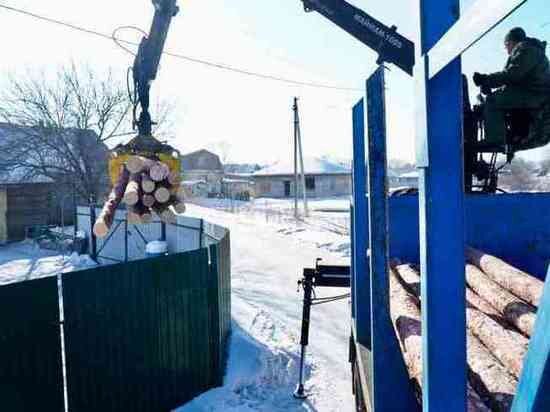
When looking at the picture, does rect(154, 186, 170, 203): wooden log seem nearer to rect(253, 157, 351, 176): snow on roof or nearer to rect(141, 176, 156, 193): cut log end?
rect(141, 176, 156, 193): cut log end

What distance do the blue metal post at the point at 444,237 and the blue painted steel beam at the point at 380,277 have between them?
917 mm

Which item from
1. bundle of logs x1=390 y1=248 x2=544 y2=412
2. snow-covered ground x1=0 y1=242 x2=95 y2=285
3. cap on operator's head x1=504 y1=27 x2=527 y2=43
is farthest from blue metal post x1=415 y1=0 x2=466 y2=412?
snow-covered ground x1=0 y1=242 x2=95 y2=285

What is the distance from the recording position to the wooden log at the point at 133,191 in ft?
12.0

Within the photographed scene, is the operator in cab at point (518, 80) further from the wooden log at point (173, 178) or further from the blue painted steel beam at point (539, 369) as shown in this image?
the blue painted steel beam at point (539, 369)

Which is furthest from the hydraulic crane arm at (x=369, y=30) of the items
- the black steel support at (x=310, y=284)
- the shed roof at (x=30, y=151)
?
the shed roof at (x=30, y=151)

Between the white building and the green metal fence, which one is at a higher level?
the white building

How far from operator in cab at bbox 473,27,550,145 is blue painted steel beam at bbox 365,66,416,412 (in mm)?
1540

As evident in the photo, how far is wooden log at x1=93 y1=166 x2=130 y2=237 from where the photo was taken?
135 inches

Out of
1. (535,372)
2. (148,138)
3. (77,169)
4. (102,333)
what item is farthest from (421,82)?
(77,169)

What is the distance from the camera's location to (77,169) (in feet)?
Answer: 66.0

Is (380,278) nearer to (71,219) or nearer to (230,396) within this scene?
(230,396)

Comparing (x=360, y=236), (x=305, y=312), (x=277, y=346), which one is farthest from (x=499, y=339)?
(x=277, y=346)

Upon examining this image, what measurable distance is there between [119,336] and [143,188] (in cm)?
201

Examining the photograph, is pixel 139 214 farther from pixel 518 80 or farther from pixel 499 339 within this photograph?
pixel 518 80
